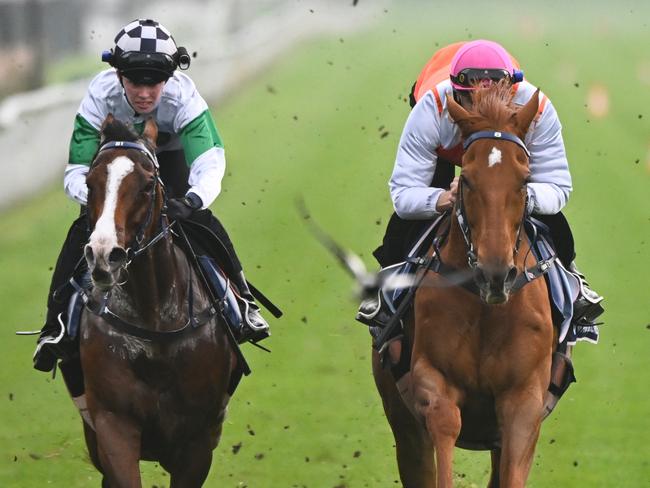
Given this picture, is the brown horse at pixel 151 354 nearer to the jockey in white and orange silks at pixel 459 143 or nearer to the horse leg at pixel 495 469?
the jockey in white and orange silks at pixel 459 143

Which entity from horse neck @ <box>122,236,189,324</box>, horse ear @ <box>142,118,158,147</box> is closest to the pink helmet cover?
horse ear @ <box>142,118,158,147</box>

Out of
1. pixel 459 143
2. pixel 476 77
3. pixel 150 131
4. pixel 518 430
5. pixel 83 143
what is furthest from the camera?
pixel 83 143

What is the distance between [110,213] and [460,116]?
1.50m

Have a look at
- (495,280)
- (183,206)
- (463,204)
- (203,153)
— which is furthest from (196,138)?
(495,280)

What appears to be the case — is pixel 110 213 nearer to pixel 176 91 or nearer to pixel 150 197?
pixel 150 197

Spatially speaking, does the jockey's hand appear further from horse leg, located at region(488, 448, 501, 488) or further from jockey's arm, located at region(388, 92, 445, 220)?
horse leg, located at region(488, 448, 501, 488)

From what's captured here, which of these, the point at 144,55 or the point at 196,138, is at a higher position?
the point at 144,55

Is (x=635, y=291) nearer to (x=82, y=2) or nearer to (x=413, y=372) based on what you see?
(x=413, y=372)

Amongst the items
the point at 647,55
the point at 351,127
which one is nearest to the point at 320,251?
the point at 351,127

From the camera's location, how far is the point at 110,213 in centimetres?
686

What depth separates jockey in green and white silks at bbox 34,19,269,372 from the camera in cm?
772

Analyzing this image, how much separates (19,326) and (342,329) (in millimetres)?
2754

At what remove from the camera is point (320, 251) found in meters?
16.3

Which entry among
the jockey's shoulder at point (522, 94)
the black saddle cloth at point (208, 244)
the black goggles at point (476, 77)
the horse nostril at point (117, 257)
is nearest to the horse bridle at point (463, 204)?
the black goggles at point (476, 77)
